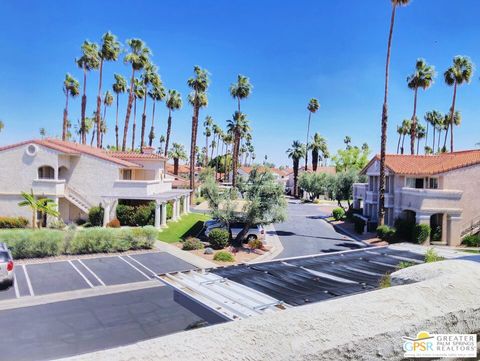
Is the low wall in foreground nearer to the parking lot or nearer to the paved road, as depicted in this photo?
the parking lot

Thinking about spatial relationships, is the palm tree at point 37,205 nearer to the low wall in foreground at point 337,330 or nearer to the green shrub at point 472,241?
the low wall in foreground at point 337,330

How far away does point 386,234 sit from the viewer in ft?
113

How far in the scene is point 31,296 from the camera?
16.8m

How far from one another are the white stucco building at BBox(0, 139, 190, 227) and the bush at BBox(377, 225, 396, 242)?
20285mm

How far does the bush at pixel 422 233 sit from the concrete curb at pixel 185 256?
18.9 metres

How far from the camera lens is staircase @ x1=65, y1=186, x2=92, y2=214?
35219mm

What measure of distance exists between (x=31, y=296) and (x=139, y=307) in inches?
208

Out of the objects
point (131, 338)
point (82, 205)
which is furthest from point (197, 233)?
point (131, 338)

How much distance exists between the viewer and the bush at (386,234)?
3397 cm

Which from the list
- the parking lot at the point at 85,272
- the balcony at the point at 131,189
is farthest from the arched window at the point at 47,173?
the parking lot at the point at 85,272

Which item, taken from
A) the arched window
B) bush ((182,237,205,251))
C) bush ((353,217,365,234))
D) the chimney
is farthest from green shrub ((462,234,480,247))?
the arched window

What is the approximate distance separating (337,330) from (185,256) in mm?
23926

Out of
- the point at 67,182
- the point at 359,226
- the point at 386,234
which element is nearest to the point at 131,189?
the point at 67,182

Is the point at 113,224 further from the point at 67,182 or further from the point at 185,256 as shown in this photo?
the point at 185,256
